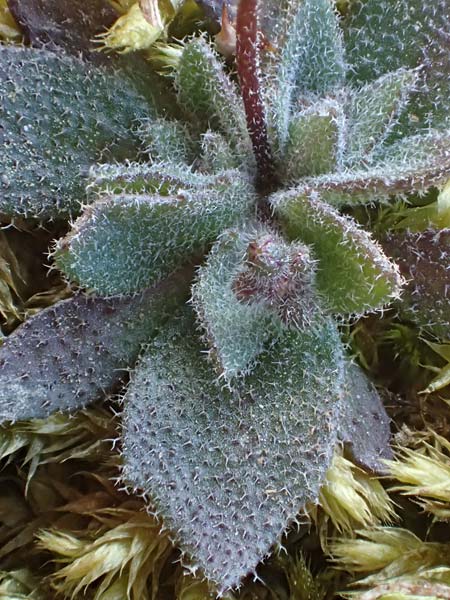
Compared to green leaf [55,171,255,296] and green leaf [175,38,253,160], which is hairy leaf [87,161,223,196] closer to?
green leaf [55,171,255,296]

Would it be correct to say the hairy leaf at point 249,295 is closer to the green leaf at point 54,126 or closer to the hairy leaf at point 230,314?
the hairy leaf at point 230,314

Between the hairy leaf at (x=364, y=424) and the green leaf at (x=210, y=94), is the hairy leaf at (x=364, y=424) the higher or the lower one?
the lower one

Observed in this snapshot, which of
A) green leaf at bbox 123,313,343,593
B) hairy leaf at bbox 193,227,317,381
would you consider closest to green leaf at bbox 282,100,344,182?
hairy leaf at bbox 193,227,317,381

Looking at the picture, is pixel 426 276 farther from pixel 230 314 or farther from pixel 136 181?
pixel 136 181

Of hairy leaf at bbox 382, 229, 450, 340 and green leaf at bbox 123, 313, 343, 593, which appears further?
hairy leaf at bbox 382, 229, 450, 340

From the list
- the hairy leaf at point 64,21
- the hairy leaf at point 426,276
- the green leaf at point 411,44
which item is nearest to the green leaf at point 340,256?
the hairy leaf at point 426,276

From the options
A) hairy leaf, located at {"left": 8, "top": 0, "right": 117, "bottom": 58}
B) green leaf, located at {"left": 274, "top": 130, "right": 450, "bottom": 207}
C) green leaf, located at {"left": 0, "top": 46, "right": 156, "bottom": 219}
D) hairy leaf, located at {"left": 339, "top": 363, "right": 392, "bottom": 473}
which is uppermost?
hairy leaf, located at {"left": 8, "top": 0, "right": 117, "bottom": 58}

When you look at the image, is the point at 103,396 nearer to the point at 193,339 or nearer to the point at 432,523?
the point at 193,339

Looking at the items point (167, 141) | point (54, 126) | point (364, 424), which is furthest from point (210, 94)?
point (364, 424)

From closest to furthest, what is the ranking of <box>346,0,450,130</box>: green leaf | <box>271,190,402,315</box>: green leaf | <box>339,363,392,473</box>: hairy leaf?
<box>271,190,402,315</box>: green leaf, <box>339,363,392,473</box>: hairy leaf, <box>346,0,450,130</box>: green leaf
